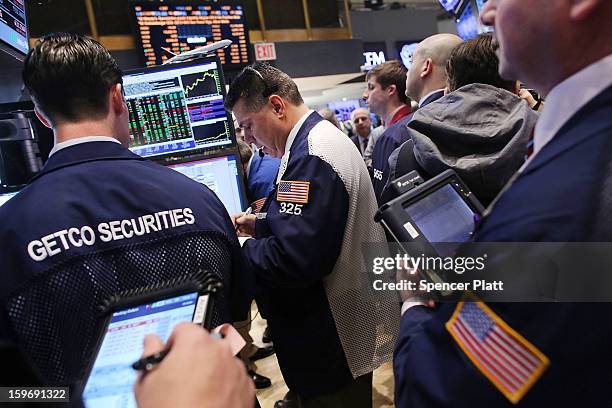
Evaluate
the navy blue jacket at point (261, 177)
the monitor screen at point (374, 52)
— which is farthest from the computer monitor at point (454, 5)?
the monitor screen at point (374, 52)

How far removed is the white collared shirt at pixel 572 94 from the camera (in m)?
0.75

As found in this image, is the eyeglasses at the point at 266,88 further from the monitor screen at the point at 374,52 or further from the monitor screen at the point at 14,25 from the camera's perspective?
the monitor screen at the point at 374,52

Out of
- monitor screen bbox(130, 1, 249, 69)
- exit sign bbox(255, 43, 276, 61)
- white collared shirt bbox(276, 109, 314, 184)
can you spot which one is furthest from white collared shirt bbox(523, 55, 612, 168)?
exit sign bbox(255, 43, 276, 61)

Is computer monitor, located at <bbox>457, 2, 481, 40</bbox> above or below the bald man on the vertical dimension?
above

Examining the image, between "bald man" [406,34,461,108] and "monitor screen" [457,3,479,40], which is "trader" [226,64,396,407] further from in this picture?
"monitor screen" [457,3,479,40]

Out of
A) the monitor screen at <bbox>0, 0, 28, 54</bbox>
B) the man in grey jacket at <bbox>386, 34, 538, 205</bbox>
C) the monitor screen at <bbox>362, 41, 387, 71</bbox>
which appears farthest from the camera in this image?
the monitor screen at <bbox>362, 41, 387, 71</bbox>

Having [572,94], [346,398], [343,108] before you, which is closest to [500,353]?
[572,94]

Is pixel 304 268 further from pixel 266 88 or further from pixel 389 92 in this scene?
pixel 389 92

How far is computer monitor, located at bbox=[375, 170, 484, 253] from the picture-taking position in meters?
1.09

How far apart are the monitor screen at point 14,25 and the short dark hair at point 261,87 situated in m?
0.90

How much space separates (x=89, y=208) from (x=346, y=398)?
4.40 feet

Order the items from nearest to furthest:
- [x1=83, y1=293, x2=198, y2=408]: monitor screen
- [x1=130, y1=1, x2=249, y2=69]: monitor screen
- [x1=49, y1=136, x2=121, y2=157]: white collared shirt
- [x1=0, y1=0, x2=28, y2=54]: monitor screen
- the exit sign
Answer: [x1=83, y1=293, x2=198, y2=408]: monitor screen
[x1=49, y1=136, x2=121, y2=157]: white collared shirt
[x1=0, y1=0, x2=28, y2=54]: monitor screen
[x1=130, y1=1, x2=249, y2=69]: monitor screen
the exit sign

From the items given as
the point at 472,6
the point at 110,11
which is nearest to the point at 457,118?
the point at 472,6

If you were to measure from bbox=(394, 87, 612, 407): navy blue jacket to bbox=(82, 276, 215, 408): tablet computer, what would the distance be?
43 centimetres
